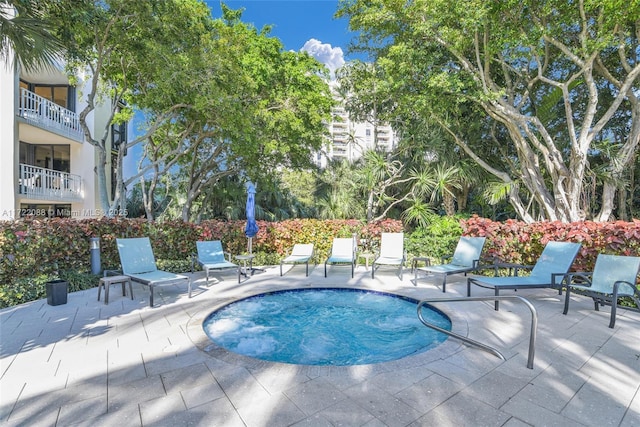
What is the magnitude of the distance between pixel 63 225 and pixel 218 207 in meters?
9.50

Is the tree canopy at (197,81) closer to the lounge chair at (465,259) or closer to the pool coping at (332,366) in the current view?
the pool coping at (332,366)

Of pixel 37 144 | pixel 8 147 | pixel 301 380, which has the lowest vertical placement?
pixel 301 380

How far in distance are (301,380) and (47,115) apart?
13.9 metres

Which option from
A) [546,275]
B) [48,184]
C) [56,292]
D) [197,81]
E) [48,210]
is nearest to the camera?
[56,292]

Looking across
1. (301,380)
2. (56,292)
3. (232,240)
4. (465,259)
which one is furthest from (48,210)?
(465,259)

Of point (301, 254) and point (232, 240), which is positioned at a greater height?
point (232, 240)

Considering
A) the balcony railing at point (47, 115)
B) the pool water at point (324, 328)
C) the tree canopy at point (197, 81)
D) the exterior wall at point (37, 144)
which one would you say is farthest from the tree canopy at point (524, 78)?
the balcony railing at point (47, 115)

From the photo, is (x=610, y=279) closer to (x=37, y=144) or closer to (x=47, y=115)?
(x=47, y=115)

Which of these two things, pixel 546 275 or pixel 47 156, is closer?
pixel 546 275

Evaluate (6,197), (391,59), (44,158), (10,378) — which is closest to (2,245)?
(10,378)

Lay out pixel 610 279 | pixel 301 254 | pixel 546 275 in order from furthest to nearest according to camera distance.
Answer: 1. pixel 301 254
2. pixel 546 275
3. pixel 610 279

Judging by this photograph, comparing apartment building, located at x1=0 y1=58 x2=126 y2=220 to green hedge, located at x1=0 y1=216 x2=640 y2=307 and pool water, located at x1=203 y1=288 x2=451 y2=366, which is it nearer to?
green hedge, located at x1=0 y1=216 x2=640 y2=307

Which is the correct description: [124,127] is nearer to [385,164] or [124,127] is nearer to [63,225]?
[63,225]

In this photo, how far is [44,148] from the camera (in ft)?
44.2
